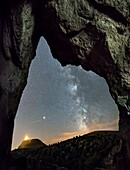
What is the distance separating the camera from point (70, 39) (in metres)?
7.98

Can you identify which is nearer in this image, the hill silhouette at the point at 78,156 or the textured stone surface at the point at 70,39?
the textured stone surface at the point at 70,39

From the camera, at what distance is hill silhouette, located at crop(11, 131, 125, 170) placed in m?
8.51

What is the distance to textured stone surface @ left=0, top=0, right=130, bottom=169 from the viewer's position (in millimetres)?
7227

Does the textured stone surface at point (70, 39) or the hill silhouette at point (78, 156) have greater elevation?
the textured stone surface at point (70, 39)

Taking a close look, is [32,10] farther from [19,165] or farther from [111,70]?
[19,165]

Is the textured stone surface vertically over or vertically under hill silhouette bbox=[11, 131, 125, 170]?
over

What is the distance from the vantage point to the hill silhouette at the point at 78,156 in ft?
27.9

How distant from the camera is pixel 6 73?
9.32m

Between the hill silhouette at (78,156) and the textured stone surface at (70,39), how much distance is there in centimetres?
133

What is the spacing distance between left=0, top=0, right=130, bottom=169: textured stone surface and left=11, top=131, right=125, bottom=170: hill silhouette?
1.33 m

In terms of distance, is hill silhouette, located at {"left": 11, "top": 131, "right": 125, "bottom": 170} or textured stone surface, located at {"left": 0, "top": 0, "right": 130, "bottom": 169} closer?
textured stone surface, located at {"left": 0, "top": 0, "right": 130, "bottom": 169}

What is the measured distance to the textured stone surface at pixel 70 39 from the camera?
7227 mm

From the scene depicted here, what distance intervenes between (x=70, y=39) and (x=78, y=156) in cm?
484

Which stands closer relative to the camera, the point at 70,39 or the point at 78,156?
the point at 70,39
